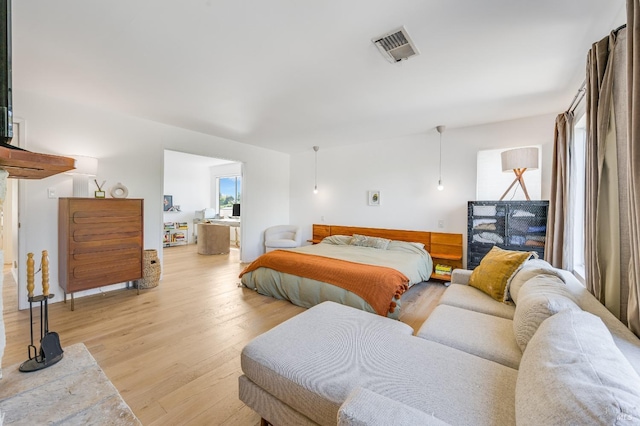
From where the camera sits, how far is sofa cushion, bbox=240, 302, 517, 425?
3.48ft

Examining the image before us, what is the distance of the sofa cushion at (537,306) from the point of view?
139 centimetres

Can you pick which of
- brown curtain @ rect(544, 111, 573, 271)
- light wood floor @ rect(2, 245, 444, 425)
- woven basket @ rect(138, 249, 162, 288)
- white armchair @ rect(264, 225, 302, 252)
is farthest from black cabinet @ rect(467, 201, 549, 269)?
woven basket @ rect(138, 249, 162, 288)

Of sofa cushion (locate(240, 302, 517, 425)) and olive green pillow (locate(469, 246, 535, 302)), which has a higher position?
olive green pillow (locate(469, 246, 535, 302))

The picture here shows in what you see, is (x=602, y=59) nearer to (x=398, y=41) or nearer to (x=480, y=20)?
(x=480, y=20)

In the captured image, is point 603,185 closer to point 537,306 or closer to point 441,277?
point 537,306

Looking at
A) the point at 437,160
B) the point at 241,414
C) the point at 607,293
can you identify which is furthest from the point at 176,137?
the point at 607,293

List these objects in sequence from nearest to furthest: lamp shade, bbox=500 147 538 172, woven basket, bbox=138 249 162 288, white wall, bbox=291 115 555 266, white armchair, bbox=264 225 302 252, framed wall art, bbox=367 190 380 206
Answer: lamp shade, bbox=500 147 538 172 → woven basket, bbox=138 249 162 288 → white wall, bbox=291 115 555 266 → framed wall art, bbox=367 190 380 206 → white armchair, bbox=264 225 302 252

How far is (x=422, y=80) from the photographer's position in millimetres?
2674

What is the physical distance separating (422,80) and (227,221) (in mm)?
6265

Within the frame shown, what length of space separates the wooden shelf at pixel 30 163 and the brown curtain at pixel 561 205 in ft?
13.2

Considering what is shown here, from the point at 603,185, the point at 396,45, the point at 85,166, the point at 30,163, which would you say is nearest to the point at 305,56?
the point at 396,45

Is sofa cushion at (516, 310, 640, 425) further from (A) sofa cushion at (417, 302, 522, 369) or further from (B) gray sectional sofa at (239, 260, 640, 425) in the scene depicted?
(A) sofa cushion at (417, 302, 522, 369)

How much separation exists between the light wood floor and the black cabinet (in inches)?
36.7

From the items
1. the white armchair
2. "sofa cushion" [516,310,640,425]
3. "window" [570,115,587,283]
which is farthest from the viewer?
the white armchair
